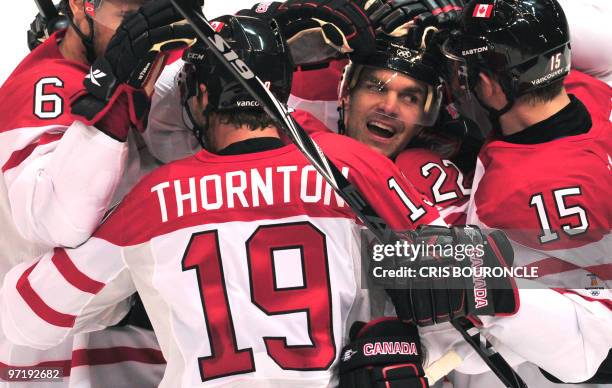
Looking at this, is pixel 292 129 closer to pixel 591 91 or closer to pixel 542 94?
pixel 542 94

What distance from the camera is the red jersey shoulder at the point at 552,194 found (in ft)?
7.09

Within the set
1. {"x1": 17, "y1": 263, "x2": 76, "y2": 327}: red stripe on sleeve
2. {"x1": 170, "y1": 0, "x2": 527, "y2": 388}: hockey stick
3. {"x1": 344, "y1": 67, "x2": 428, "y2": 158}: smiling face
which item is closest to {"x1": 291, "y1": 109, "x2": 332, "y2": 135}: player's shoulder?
{"x1": 344, "y1": 67, "x2": 428, "y2": 158}: smiling face

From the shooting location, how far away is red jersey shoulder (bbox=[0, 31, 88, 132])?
227 centimetres

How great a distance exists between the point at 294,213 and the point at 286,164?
0.10 metres

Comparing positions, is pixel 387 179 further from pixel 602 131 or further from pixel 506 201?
pixel 602 131

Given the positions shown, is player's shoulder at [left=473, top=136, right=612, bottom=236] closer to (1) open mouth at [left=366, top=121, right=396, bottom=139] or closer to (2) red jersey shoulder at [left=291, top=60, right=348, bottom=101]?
(1) open mouth at [left=366, top=121, right=396, bottom=139]

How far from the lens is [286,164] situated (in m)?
1.93

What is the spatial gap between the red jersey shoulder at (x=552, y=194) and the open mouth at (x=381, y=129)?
0.35 metres

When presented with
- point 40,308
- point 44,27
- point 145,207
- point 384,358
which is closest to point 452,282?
point 384,358

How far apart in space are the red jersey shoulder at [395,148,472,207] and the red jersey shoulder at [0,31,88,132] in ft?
2.81

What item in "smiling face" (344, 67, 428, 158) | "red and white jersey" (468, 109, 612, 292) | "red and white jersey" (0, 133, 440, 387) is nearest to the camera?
"red and white jersey" (0, 133, 440, 387)

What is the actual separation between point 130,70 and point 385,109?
2.60 feet

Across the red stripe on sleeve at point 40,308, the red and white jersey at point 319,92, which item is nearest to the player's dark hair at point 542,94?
the red and white jersey at point 319,92

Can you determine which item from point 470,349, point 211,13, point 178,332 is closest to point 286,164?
point 178,332
